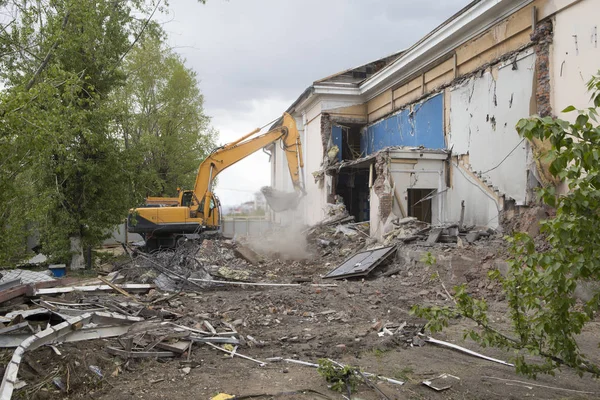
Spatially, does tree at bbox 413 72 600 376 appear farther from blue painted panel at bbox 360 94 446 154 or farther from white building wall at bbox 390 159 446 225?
blue painted panel at bbox 360 94 446 154

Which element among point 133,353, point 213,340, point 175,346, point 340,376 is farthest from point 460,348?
point 133,353

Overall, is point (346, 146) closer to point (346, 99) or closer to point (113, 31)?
point (346, 99)

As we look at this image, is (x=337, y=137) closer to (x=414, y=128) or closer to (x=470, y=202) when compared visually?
(x=414, y=128)

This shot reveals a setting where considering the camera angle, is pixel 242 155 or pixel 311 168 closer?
pixel 242 155

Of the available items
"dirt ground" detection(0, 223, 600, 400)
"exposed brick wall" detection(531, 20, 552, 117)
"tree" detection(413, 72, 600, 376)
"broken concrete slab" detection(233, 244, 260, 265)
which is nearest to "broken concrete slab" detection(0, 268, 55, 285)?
"dirt ground" detection(0, 223, 600, 400)

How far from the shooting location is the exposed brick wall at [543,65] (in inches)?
364

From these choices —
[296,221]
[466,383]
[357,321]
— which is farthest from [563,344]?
[296,221]

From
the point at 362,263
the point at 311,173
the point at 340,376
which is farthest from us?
the point at 311,173

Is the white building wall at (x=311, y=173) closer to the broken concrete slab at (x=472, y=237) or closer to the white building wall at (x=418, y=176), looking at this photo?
the white building wall at (x=418, y=176)

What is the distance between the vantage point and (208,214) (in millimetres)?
14898

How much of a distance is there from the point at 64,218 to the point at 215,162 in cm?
499

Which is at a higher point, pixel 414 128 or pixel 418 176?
pixel 414 128

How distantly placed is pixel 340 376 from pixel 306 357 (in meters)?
0.91

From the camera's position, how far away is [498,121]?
35.3ft
